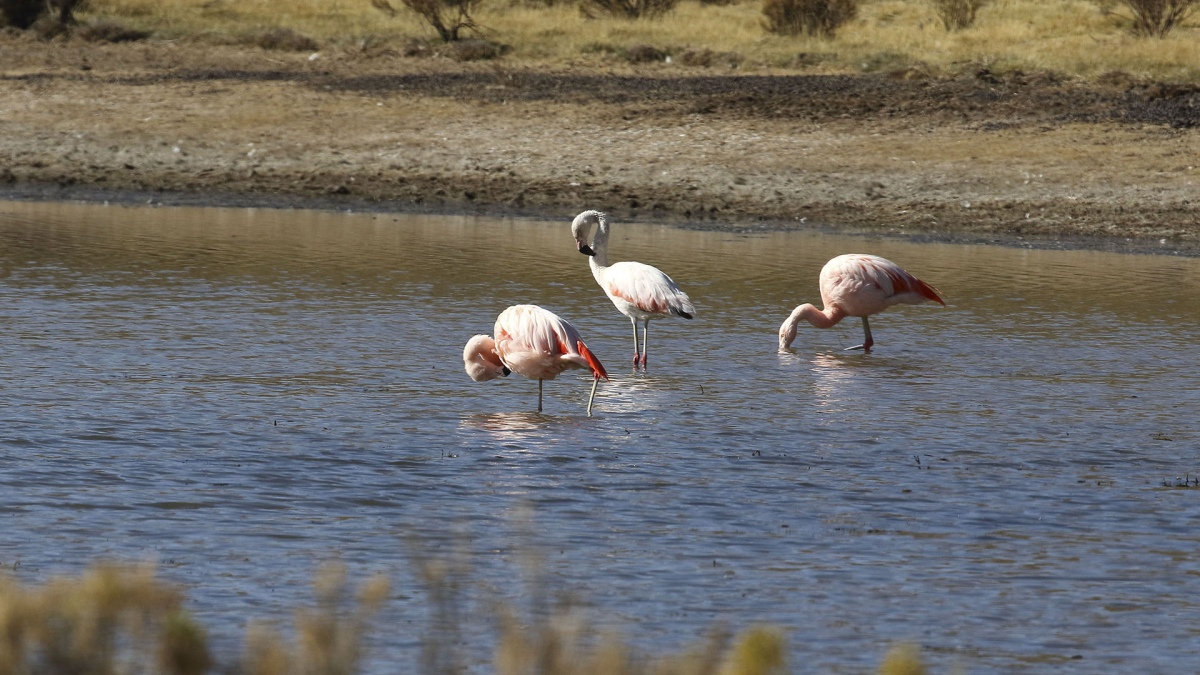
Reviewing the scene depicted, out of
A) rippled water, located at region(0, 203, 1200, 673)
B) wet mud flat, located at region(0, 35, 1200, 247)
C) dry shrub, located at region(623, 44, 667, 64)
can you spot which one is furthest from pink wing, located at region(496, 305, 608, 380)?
dry shrub, located at region(623, 44, 667, 64)

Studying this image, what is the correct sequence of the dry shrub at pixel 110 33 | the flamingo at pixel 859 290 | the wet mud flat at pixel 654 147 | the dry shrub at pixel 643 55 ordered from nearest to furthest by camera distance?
the flamingo at pixel 859 290, the wet mud flat at pixel 654 147, the dry shrub at pixel 643 55, the dry shrub at pixel 110 33

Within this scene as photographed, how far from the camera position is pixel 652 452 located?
8109 mm

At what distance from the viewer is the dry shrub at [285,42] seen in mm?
27547

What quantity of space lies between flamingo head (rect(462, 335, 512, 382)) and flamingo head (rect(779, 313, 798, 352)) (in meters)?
2.70

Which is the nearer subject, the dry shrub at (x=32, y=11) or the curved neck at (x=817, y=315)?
the curved neck at (x=817, y=315)

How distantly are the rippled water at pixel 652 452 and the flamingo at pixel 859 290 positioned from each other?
1.04 ft

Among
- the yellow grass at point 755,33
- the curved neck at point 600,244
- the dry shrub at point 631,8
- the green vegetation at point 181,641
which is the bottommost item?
the curved neck at point 600,244

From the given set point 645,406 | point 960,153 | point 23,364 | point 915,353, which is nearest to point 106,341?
point 23,364

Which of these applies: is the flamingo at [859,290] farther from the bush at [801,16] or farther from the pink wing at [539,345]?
the bush at [801,16]

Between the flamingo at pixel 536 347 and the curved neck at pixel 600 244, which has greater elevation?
the curved neck at pixel 600 244

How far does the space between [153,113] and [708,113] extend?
7.17m

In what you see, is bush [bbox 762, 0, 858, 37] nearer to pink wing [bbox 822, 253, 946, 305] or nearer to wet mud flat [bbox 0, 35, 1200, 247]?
wet mud flat [bbox 0, 35, 1200, 247]

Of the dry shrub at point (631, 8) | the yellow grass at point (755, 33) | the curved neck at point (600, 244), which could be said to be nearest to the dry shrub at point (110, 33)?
the yellow grass at point (755, 33)

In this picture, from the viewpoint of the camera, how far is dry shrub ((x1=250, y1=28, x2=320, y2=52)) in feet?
90.4
